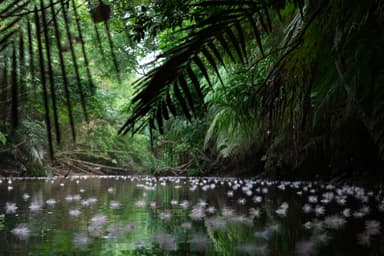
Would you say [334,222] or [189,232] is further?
[334,222]

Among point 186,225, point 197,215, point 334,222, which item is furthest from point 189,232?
point 334,222

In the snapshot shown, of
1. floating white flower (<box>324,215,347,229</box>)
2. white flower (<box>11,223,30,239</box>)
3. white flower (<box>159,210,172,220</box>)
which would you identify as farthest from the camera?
white flower (<box>159,210,172,220</box>)

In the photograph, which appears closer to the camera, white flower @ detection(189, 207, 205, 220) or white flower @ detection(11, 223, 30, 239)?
white flower @ detection(11, 223, 30, 239)

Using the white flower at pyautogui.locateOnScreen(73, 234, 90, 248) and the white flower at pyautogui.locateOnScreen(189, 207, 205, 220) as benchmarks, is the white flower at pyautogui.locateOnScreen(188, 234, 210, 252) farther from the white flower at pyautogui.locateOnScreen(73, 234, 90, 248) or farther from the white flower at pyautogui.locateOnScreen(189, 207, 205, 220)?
the white flower at pyautogui.locateOnScreen(189, 207, 205, 220)

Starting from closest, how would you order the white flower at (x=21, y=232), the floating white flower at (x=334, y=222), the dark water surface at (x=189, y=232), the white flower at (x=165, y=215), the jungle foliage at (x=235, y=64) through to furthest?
the jungle foliage at (x=235, y=64), the dark water surface at (x=189, y=232), the white flower at (x=21, y=232), the floating white flower at (x=334, y=222), the white flower at (x=165, y=215)

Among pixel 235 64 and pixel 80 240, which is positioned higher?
pixel 235 64

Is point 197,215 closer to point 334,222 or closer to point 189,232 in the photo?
point 189,232

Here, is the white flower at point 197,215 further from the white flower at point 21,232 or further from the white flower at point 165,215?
the white flower at point 21,232

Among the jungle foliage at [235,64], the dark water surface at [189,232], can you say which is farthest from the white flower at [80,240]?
the jungle foliage at [235,64]

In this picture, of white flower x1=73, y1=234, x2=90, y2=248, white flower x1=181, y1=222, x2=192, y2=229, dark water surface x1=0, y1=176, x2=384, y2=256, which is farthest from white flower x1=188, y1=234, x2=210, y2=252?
white flower x1=73, y1=234, x2=90, y2=248

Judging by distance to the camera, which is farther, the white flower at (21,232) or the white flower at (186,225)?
the white flower at (186,225)

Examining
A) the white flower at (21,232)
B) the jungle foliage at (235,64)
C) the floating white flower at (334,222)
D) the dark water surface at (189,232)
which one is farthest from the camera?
the floating white flower at (334,222)

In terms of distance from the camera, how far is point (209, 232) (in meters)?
1.95

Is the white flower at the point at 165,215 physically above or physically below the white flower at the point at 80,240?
above
